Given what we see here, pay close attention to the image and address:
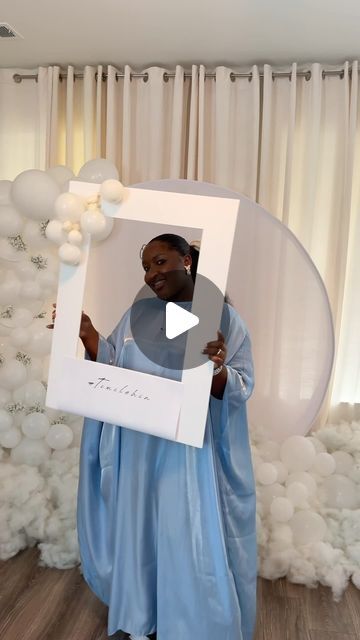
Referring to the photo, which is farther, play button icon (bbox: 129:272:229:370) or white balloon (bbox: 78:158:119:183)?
white balloon (bbox: 78:158:119:183)

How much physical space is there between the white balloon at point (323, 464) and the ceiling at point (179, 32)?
2028 millimetres

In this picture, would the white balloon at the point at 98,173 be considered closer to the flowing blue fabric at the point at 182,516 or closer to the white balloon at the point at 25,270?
the white balloon at the point at 25,270

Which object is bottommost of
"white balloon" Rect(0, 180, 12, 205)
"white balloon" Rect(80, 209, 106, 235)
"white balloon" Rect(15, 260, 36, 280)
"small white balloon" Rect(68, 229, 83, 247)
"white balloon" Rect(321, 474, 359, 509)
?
"white balloon" Rect(321, 474, 359, 509)

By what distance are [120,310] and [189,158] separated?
188 cm

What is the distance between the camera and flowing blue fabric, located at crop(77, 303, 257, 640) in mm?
1548

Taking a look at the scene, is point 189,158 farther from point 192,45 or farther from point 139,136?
point 192,45

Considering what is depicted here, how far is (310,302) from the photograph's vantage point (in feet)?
6.23

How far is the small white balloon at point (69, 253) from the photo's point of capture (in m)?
1.50

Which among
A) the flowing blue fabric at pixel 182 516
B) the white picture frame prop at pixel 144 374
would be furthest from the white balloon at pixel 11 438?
the white picture frame prop at pixel 144 374

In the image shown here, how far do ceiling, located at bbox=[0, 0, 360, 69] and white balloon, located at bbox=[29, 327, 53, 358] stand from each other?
149 centimetres

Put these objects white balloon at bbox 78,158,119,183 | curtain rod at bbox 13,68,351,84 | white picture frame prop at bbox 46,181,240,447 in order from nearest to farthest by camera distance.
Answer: white picture frame prop at bbox 46,181,240,447
white balloon at bbox 78,158,119,183
curtain rod at bbox 13,68,351,84

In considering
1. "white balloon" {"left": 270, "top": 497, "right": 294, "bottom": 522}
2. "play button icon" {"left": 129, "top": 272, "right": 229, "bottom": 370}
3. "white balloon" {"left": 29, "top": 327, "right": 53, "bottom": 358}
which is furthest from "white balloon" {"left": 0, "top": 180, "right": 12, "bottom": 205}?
"white balloon" {"left": 270, "top": 497, "right": 294, "bottom": 522}

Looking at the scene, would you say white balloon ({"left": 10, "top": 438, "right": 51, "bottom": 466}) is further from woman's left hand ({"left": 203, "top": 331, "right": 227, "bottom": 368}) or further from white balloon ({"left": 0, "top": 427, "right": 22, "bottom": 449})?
woman's left hand ({"left": 203, "top": 331, "right": 227, "bottom": 368})

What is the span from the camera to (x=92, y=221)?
4.80 ft
